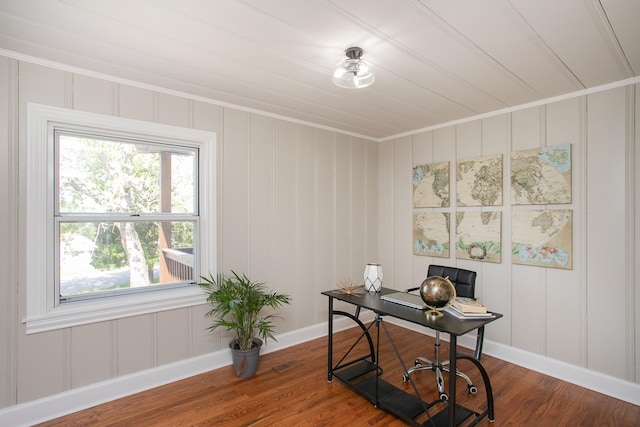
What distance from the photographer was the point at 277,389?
2594 millimetres

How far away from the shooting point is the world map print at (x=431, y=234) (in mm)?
3627

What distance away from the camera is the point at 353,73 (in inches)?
82.2

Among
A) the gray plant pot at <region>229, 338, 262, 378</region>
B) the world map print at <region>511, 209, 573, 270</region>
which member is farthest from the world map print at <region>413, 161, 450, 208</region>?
the gray plant pot at <region>229, 338, 262, 378</region>

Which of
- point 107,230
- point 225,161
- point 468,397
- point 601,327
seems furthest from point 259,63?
point 601,327

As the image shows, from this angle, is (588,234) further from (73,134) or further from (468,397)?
(73,134)

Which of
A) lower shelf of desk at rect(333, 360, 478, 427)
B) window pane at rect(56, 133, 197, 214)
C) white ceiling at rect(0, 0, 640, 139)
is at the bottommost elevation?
lower shelf of desk at rect(333, 360, 478, 427)

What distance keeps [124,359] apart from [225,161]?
71.4 inches

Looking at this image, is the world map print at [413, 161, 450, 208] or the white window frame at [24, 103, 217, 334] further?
the world map print at [413, 161, 450, 208]

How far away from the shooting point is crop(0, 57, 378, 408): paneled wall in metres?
2.13

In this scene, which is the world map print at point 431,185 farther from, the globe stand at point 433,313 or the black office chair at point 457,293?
the globe stand at point 433,313

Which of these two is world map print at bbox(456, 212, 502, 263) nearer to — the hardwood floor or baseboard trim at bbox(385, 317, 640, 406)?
baseboard trim at bbox(385, 317, 640, 406)

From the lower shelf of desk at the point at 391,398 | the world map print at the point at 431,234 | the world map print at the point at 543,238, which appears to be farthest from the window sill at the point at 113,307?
the world map print at the point at 543,238

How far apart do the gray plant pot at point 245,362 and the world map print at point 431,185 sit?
7.98ft

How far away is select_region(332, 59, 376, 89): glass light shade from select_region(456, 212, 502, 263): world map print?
200 centimetres
